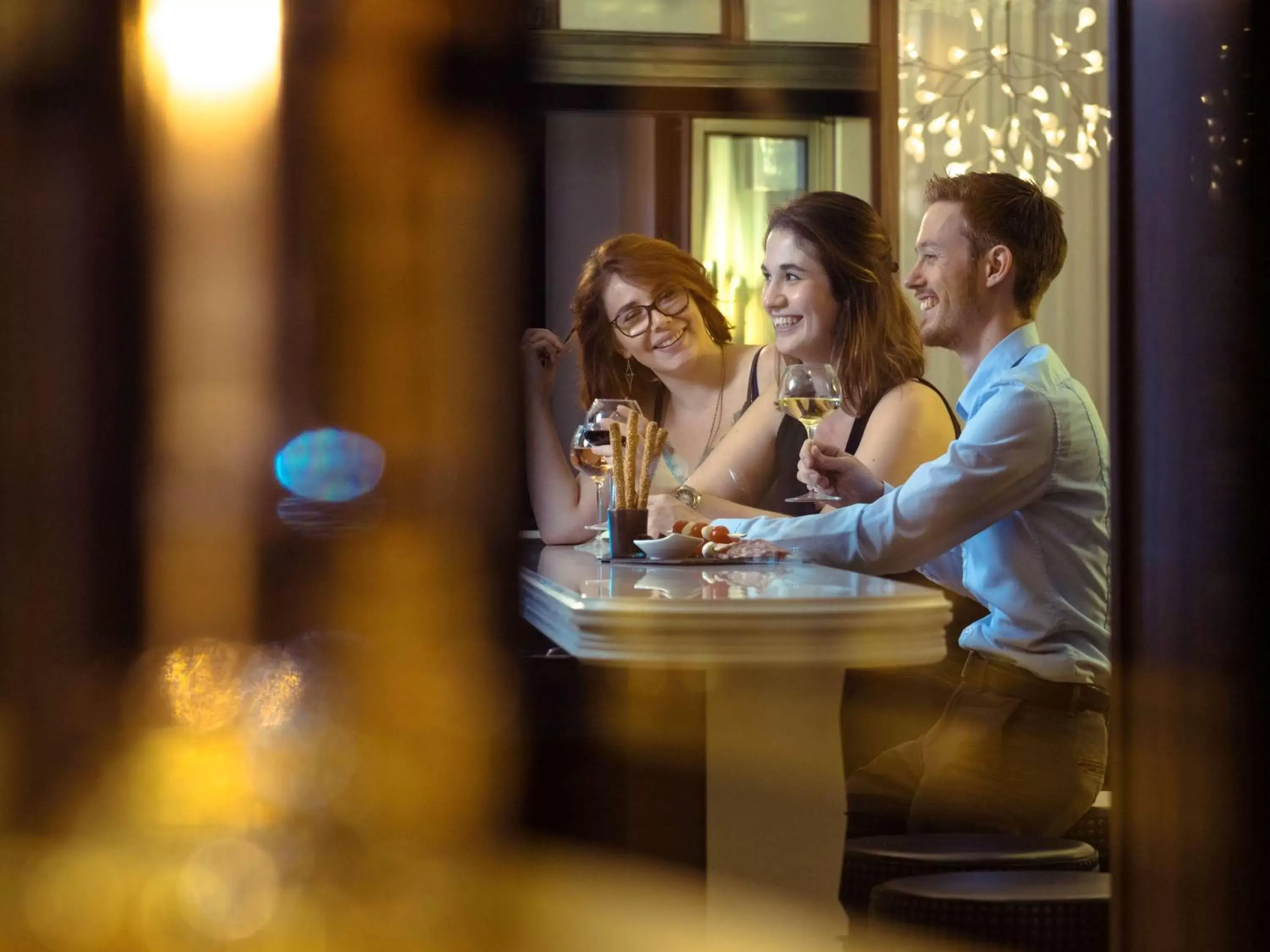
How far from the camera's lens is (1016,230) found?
66.4 inches

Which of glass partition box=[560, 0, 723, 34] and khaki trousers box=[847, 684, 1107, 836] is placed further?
glass partition box=[560, 0, 723, 34]

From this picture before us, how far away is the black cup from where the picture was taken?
1.58m

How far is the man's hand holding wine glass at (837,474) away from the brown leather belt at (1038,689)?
25cm

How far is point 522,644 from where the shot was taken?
73cm

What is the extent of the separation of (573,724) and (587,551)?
46 centimetres

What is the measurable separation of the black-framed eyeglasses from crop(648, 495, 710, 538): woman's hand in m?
0.89

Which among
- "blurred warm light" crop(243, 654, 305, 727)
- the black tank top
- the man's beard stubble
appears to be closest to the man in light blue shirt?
the man's beard stubble

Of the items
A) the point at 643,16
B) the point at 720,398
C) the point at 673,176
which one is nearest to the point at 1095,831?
the point at 720,398

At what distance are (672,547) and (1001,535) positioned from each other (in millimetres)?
388

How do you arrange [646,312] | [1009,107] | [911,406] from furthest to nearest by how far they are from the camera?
[1009,107]
[646,312]
[911,406]

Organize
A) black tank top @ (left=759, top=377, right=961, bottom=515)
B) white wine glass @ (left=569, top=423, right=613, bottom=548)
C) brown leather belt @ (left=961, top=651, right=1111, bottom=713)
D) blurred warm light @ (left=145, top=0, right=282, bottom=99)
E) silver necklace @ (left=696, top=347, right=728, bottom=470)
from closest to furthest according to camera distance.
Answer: blurred warm light @ (left=145, top=0, right=282, bottom=99) < brown leather belt @ (left=961, top=651, right=1111, bottom=713) < white wine glass @ (left=569, top=423, right=613, bottom=548) < black tank top @ (left=759, top=377, right=961, bottom=515) < silver necklace @ (left=696, top=347, right=728, bottom=470)

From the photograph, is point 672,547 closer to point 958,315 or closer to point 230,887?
point 958,315

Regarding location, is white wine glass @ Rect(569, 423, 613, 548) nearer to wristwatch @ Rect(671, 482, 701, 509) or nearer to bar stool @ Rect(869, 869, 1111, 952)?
wristwatch @ Rect(671, 482, 701, 509)

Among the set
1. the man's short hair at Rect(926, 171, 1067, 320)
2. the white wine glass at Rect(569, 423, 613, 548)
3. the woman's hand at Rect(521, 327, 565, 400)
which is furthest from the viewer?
the woman's hand at Rect(521, 327, 565, 400)
